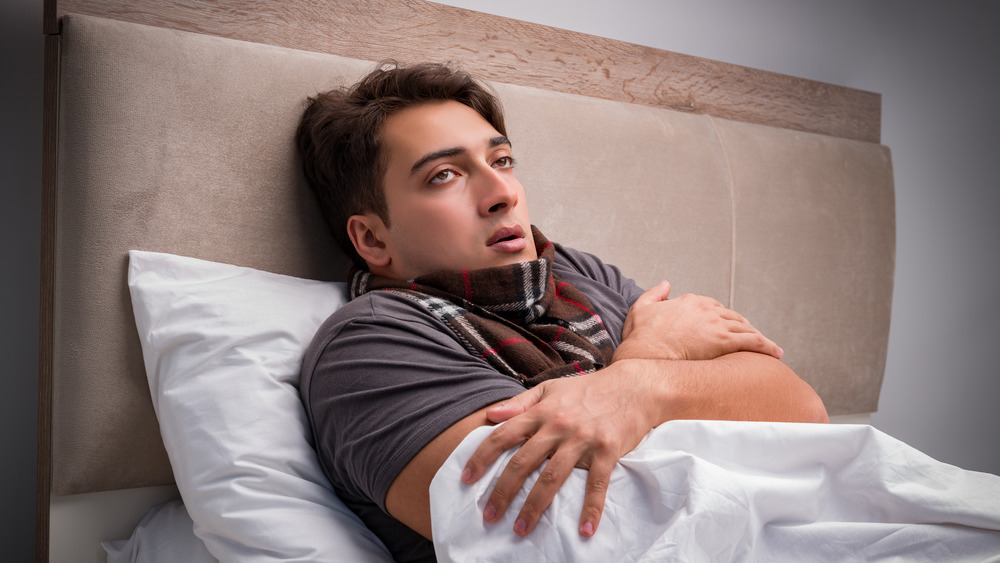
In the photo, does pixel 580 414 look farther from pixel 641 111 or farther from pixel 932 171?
pixel 932 171

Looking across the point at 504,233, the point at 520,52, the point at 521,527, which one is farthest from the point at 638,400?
the point at 520,52

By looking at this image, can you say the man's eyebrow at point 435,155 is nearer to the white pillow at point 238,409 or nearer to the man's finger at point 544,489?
the white pillow at point 238,409

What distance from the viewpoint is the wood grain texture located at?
4.31ft

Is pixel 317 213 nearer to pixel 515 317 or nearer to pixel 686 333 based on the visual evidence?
pixel 515 317

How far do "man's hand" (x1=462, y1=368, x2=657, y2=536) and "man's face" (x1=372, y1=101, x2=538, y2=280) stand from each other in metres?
0.32

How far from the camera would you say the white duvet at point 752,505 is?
0.74 meters

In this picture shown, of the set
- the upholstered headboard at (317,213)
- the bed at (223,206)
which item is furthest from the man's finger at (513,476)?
the upholstered headboard at (317,213)

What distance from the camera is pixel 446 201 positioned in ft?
3.74

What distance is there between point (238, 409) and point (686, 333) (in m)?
0.70

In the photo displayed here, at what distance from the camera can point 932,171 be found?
258 cm

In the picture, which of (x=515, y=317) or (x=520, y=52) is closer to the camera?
(x=515, y=317)

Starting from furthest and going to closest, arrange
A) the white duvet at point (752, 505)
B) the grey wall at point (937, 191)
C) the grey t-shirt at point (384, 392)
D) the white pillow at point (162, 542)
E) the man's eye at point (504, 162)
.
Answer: the grey wall at point (937, 191) < the man's eye at point (504, 162) < the white pillow at point (162, 542) < the grey t-shirt at point (384, 392) < the white duvet at point (752, 505)

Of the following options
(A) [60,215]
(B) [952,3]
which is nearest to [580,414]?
(A) [60,215]

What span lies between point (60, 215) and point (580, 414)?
845mm
